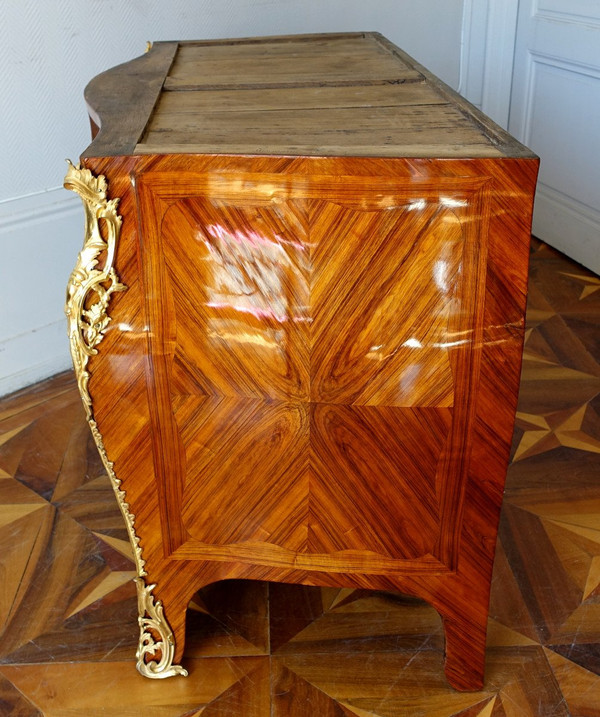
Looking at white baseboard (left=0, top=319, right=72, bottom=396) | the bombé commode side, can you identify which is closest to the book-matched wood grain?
the bombé commode side

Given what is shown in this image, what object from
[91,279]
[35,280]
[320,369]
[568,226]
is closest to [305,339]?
[320,369]

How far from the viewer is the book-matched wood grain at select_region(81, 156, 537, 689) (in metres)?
0.75

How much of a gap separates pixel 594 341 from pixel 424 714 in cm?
114

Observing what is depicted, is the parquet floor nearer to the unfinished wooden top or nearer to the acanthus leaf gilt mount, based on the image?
the acanthus leaf gilt mount

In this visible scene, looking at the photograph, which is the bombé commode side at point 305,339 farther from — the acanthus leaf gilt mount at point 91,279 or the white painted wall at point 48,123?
the white painted wall at point 48,123

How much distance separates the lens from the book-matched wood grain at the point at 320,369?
0.75 m

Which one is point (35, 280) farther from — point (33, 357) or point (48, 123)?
point (48, 123)

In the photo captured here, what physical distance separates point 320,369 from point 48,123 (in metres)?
1.08

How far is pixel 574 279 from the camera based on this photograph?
2148 mm

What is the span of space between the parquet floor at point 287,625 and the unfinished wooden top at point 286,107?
660 mm

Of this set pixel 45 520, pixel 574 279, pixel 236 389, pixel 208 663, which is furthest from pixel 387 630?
pixel 574 279

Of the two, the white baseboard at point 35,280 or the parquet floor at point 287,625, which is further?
the white baseboard at point 35,280

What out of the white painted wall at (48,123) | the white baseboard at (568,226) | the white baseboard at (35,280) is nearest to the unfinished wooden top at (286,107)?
the white painted wall at (48,123)

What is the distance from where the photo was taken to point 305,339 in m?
0.81
